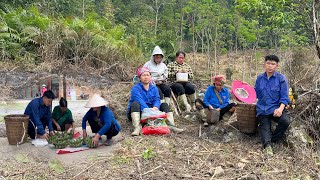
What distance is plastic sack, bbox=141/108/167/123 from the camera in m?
5.46

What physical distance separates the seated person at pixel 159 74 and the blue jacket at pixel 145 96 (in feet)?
1.79

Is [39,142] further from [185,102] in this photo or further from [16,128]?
[185,102]

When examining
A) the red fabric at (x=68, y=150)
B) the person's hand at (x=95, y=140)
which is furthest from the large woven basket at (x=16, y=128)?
the person's hand at (x=95, y=140)

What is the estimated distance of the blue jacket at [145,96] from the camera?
5734 mm

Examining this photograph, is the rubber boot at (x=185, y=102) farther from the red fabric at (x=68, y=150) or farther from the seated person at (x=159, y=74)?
the red fabric at (x=68, y=150)

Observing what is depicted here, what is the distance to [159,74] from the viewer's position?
662 cm

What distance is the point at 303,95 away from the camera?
5324 mm

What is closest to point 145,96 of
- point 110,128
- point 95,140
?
point 110,128

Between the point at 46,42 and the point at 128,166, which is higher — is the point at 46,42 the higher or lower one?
the higher one

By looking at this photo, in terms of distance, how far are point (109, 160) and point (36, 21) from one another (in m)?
7.44

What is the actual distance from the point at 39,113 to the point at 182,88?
9.24 feet

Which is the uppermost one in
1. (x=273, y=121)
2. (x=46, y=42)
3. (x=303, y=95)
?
(x=46, y=42)

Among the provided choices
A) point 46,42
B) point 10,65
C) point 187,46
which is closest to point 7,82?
point 10,65

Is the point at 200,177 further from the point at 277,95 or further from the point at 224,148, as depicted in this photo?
the point at 277,95
